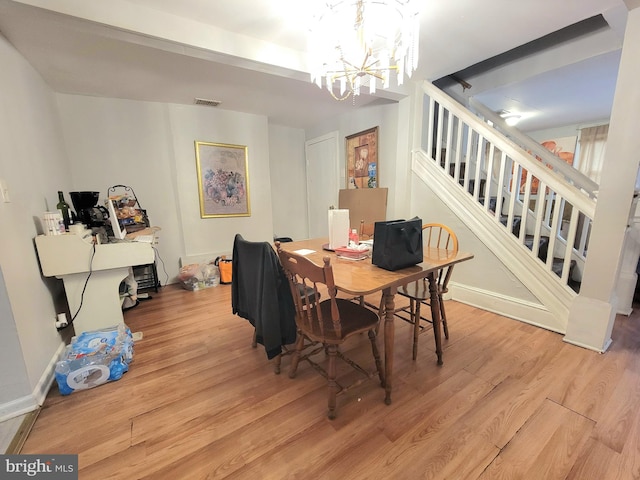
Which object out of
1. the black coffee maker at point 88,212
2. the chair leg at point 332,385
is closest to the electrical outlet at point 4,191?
the black coffee maker at point 88,212

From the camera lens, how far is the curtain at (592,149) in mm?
4605

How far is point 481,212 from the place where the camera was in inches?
99.9

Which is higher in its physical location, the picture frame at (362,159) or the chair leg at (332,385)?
the picture frame at (362,159)

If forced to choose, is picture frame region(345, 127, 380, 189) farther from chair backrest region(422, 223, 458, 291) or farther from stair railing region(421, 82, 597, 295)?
chair backrest region(422, 223, 458, 291)

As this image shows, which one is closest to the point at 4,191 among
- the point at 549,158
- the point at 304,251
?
the point at 304,251

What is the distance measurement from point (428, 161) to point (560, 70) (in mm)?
1617

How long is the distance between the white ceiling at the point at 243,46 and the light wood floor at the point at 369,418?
224 centimetres

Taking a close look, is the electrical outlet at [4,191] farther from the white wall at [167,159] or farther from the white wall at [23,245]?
the white wall at [167,159]

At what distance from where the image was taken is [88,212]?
224 centimetres

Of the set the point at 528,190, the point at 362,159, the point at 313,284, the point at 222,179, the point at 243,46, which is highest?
the point at 243,46

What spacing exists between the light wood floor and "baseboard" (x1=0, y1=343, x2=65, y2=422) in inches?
2.1

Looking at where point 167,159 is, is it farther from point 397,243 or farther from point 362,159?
point 397,243

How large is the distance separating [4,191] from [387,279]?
2119mm

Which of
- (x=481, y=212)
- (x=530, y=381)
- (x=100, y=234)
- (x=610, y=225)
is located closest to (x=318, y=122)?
(x=481, y=212)
